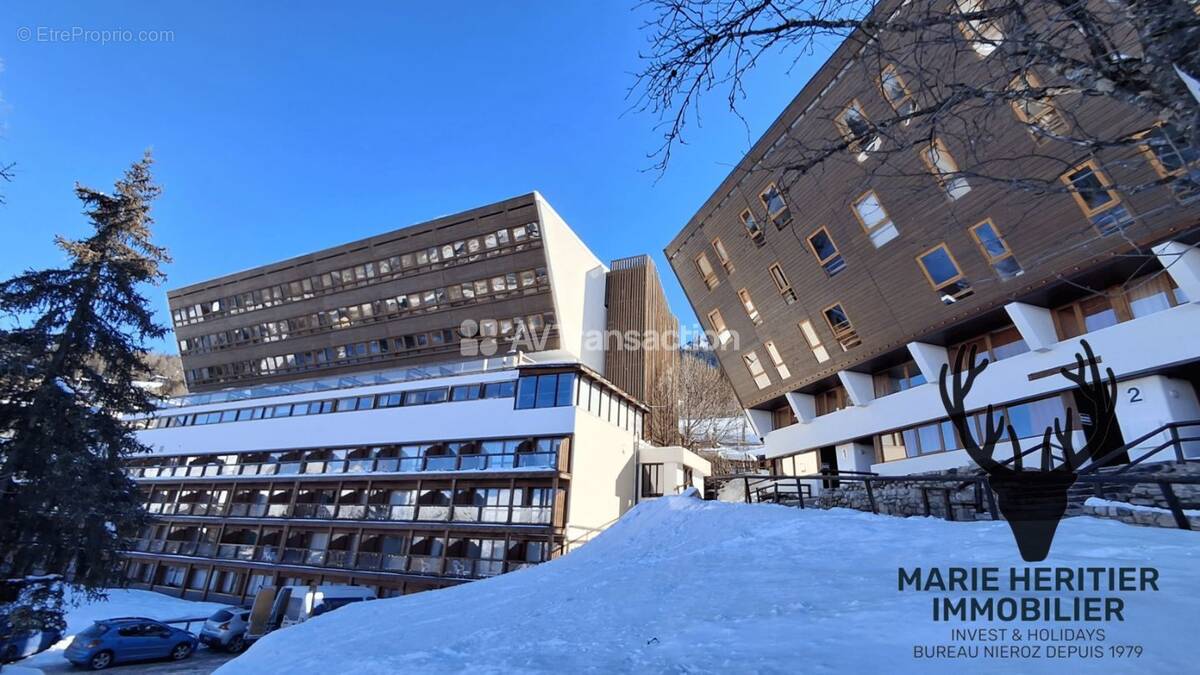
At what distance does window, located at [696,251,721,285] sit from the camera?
25.0 meters

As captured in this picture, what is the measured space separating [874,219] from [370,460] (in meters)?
25.4

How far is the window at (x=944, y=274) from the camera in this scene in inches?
636

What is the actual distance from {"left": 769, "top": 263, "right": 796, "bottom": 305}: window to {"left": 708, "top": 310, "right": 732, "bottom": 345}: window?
3832 mm

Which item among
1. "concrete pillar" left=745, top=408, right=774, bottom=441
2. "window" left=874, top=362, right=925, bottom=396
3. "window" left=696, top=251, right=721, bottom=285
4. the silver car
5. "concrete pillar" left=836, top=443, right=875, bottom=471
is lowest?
the silver car

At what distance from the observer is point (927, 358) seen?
58.4ft

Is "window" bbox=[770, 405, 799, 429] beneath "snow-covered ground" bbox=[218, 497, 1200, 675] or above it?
above

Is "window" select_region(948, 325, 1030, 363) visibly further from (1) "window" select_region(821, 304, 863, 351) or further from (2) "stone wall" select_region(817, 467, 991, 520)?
(2) "stone wall" select_region(817, 467, 991, 520)

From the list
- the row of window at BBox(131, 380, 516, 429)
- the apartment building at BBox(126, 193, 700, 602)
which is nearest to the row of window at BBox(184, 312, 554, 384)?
the apartment building at BBox(126, 193, 700, 602)

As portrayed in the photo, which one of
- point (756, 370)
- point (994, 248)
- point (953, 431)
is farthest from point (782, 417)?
point (994, 248)

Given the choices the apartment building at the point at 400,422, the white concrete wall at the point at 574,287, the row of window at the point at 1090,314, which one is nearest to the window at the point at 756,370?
the row of window at the point at 1090,314

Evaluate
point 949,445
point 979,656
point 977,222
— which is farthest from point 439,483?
point 979,656

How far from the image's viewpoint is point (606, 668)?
398cm

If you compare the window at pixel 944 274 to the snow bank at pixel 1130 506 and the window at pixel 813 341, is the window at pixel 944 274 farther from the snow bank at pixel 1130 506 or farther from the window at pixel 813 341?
the snow bank at pixel 1130 506

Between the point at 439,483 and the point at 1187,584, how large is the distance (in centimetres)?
2564
